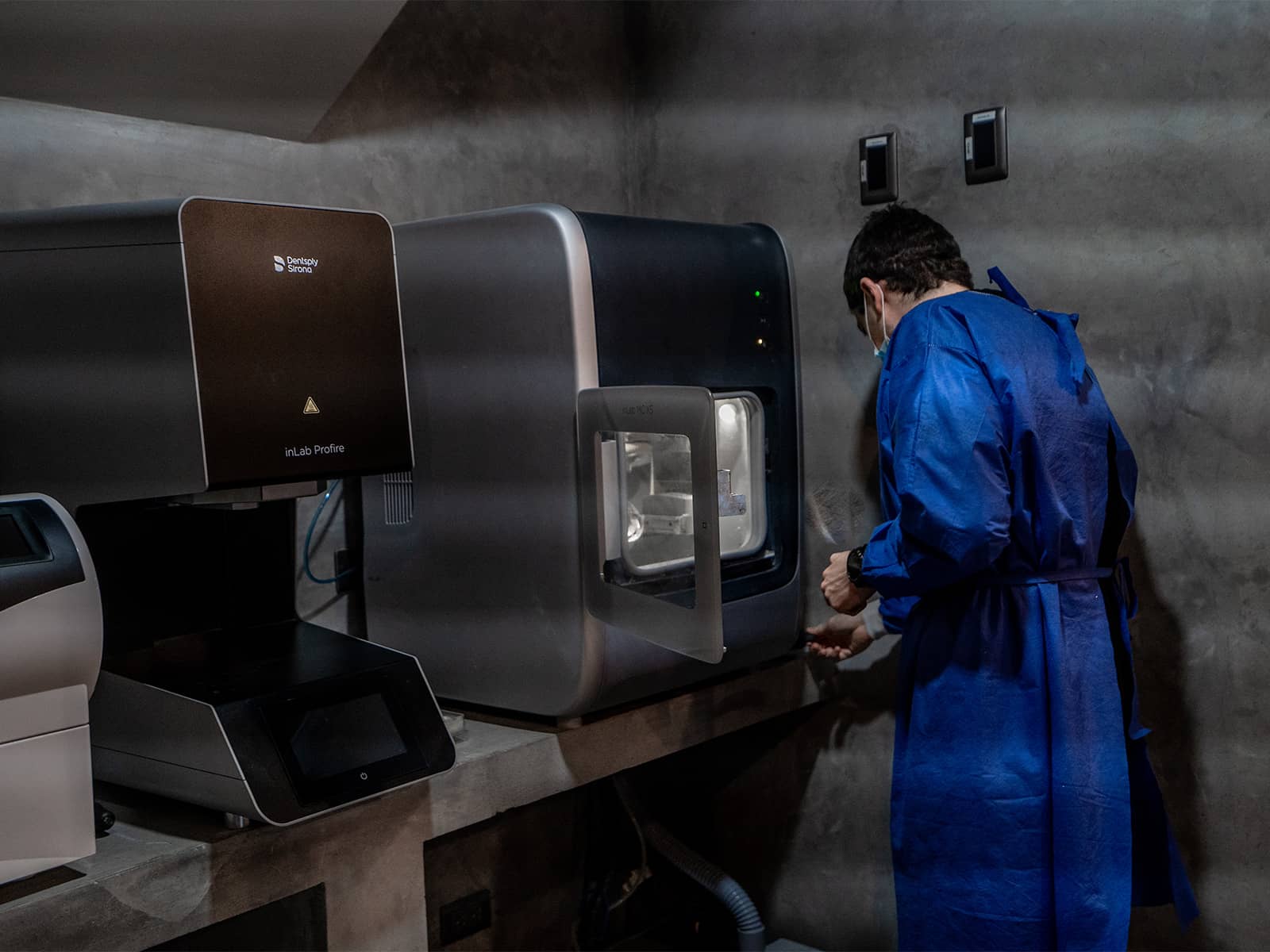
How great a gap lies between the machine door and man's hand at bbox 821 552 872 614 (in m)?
0.24

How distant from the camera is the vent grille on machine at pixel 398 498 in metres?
1.83

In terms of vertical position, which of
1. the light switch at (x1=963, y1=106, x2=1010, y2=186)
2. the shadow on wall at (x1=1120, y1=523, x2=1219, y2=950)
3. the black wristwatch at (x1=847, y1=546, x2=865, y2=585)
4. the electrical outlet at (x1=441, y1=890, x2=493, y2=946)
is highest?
the light switch at (x1=963, y1=106, x2=1010, y2=186)

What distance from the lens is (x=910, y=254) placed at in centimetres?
185

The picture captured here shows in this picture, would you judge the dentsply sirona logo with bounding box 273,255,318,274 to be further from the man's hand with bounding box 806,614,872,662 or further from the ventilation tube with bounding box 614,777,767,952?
the ventilation tube with bounding box 614,777,767,952

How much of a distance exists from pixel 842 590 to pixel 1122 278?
697mm

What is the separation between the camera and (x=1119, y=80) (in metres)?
1.89

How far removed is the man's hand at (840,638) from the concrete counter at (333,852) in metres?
0.23

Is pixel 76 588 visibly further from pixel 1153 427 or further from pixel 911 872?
pixel 1153 427

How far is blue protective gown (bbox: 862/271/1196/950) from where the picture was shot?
159cm

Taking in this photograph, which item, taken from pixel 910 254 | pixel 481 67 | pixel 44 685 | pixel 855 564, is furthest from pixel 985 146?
pixel 44 685

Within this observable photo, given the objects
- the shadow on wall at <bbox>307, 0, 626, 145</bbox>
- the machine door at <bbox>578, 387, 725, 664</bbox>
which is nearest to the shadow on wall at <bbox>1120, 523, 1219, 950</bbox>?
the machine door at <bbox>578, 387, 725, 664</bbox>

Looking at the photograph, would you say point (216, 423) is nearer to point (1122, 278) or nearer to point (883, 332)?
point (883, 332)

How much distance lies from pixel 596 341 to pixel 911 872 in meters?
0.90

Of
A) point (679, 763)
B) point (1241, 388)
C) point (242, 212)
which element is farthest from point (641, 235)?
point (679, 763)
